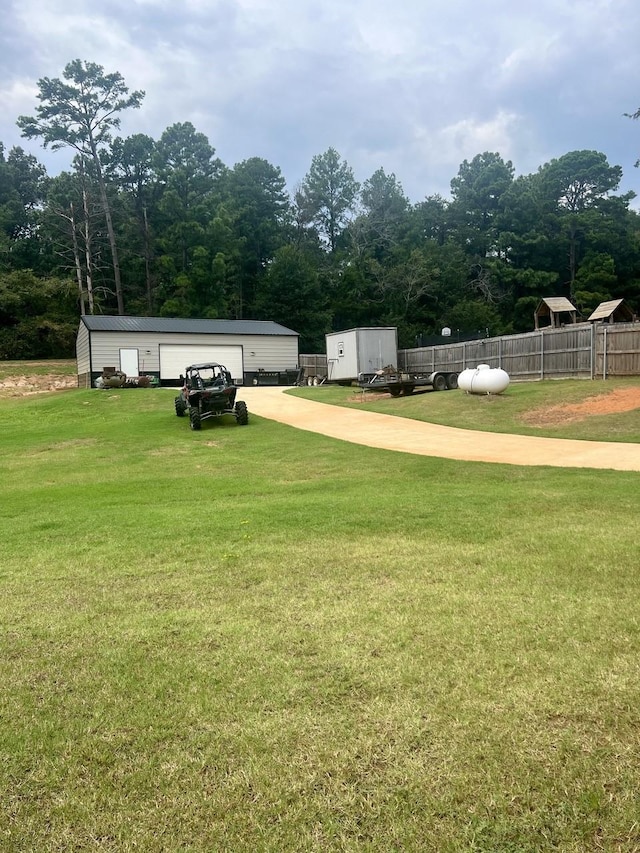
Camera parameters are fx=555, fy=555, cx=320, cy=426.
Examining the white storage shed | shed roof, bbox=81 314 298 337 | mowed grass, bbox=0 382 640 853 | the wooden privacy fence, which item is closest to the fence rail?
the wooden privacy fence

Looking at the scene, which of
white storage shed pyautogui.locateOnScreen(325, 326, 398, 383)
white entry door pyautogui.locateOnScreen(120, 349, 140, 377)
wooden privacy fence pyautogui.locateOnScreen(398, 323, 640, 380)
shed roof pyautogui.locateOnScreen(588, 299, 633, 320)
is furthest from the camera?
shed roof pyautogui.locateOnScreen(588, 299, 633, 320)

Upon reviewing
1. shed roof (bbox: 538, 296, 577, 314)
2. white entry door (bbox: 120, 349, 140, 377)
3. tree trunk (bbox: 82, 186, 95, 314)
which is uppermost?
tree trunk (bbox: 82, 186, 95, 314)

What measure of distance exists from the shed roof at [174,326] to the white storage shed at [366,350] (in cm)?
762

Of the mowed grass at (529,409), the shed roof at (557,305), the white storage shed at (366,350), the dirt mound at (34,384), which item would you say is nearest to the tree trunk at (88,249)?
Result: the dirt mound at (34,384)

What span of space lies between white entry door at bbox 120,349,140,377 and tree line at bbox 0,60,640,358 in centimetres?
1276

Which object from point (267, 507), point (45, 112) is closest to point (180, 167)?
point (45, 112)

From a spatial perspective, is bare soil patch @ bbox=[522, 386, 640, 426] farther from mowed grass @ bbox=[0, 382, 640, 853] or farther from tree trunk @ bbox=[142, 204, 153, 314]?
tree trunk @ bbox=[142, 204, 153, 314]

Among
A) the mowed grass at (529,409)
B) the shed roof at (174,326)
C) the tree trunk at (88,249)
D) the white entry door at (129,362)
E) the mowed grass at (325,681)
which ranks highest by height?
the tree trunk at (88,249)

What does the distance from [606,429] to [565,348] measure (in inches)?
385

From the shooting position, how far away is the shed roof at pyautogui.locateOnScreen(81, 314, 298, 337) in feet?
106

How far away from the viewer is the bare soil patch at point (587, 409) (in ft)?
48.7

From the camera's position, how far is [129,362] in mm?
32469

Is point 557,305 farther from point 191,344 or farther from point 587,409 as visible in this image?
point 587,409

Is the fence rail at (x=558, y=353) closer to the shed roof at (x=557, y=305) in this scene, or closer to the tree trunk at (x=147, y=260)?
the shed roof at (x=557, y=305)
